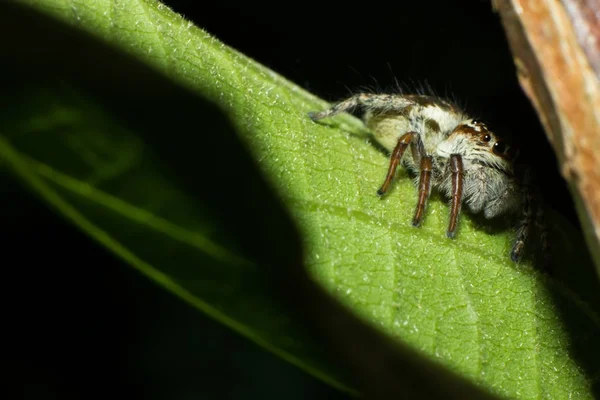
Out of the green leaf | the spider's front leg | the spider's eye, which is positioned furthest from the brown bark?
the spider's eye

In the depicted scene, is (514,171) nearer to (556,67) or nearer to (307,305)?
(556,67)

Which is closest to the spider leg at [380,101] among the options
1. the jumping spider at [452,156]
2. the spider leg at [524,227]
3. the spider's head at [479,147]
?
the jumping spider at [452,156]

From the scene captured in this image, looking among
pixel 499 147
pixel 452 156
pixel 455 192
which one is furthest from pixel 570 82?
pixel 499 147

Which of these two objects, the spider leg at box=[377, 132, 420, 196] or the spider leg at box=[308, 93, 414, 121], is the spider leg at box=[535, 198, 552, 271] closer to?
the spider leg at box=[377, 132, 420, 196]

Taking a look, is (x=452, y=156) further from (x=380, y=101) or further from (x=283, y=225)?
(x=283, y=225)

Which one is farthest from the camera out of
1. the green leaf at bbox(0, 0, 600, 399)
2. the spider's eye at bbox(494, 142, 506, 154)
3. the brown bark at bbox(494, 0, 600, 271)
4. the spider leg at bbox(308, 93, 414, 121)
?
the spider leg at bbox(308, 93, 414, 121)

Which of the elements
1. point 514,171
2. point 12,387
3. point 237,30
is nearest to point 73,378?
point 12,387

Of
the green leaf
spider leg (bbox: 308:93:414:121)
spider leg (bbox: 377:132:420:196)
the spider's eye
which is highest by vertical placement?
the spider's eye
